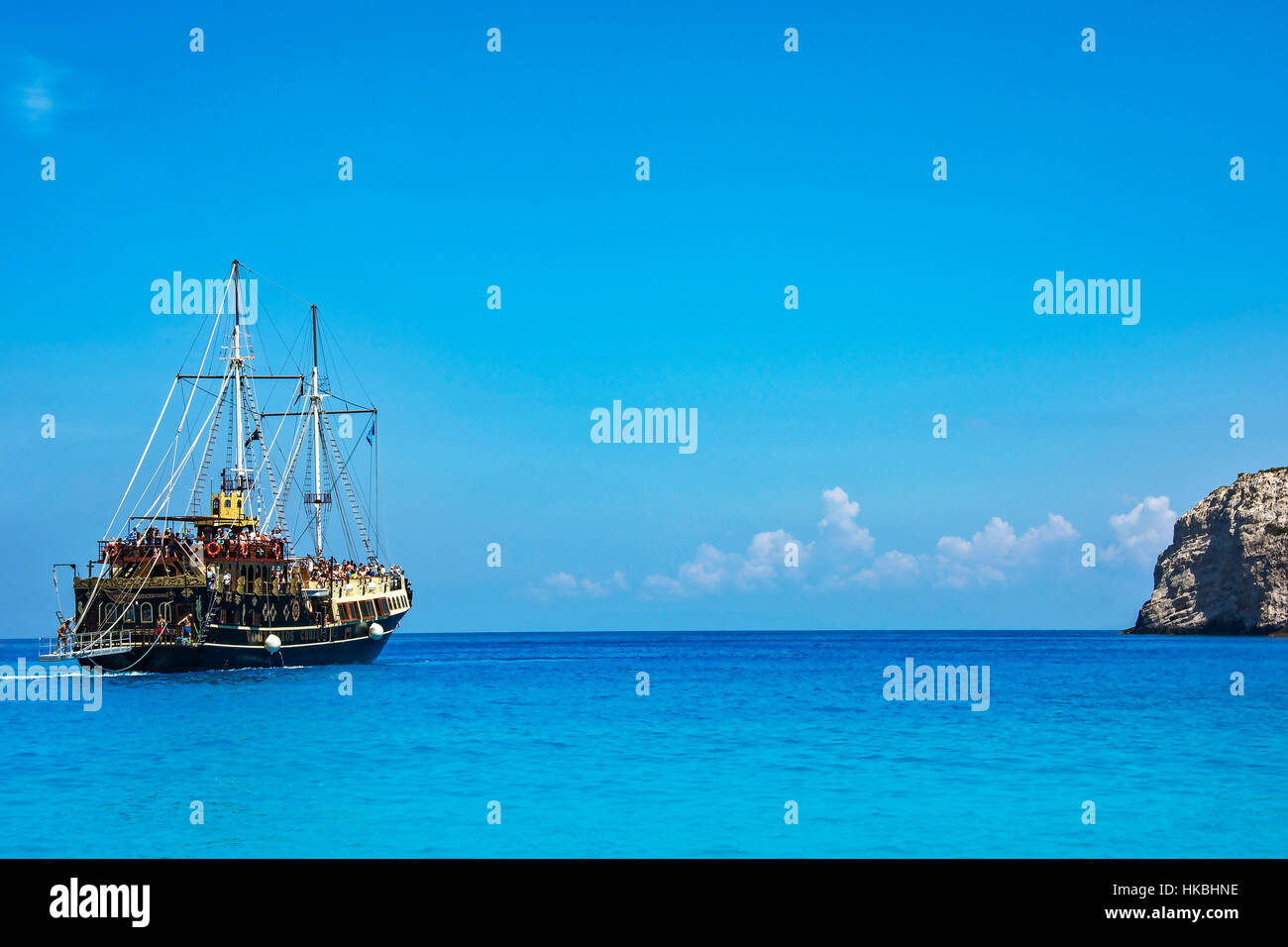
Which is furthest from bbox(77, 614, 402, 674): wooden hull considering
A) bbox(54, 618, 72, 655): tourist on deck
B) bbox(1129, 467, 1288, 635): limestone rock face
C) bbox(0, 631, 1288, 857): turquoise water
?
bbox(1129, 467, 1288, 635): limestone rock face

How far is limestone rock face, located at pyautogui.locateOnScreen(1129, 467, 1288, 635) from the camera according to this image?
422 feet

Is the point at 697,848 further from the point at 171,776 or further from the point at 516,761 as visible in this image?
the point at 171,776

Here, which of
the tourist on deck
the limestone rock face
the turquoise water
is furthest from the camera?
the limestone rock face

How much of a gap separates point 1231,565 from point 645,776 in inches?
5268

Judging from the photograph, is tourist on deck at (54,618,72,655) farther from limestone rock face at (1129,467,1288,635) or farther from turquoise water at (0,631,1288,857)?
limestone rock face at (1129,467,1288,635)

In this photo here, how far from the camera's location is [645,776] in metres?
29.6

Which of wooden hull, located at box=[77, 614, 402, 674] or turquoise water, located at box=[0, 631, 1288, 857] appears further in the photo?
Answer: wooden hull, located at box=[77, 614, 402, 674]

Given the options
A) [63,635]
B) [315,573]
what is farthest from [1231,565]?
[63,635]

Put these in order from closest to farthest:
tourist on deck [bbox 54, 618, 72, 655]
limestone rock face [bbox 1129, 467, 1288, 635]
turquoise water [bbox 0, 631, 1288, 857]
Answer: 1. turquoise water [bbox 0, 631, 1288, 857]
2. tourist on deck [bbox 54, 618, 72, 655]
3. limestone rock face [bbox 1129, 467, 1288, 635]

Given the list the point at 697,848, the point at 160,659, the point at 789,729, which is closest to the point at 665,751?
the point at 789,729

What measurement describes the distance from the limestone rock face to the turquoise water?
8463 cm

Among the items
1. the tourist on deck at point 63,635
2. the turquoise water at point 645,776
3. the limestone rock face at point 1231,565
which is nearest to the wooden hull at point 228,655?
the tourist on deck at point 63,635
